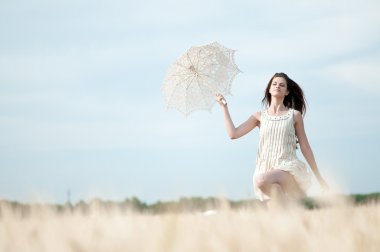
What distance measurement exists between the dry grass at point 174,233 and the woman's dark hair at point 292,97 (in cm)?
420

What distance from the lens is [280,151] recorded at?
618 cm

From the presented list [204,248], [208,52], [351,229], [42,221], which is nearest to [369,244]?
[351,229]

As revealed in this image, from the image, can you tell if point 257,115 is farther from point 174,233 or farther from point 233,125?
point 174,233

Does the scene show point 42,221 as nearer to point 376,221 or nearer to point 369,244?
point 369,244

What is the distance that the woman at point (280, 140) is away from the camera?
19.9 ft

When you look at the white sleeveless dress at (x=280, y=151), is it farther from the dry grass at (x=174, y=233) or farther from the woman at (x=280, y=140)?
the dry grass at (x=174, y=233)

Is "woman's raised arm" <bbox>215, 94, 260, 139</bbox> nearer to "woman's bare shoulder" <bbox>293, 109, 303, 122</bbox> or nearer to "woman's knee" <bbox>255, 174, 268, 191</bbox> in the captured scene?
"woman's bare shoulder" <bbox>293, 109, 303, 122</bbox>

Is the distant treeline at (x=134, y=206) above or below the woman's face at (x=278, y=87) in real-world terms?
below

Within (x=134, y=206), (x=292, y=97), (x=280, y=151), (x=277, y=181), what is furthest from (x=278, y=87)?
(x=134, y=206)

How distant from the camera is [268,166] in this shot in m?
6.21

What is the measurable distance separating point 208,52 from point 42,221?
517 centimetres

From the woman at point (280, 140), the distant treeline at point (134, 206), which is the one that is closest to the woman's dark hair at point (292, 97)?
the woman at point (280, 140)

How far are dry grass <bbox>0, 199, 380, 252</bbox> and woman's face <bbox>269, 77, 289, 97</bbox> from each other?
13.2 feet

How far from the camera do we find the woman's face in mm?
6324
